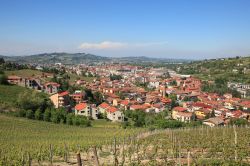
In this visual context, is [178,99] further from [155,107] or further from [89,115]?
[89,115]

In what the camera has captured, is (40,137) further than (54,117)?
No

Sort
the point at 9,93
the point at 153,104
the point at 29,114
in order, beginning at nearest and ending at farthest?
the point at 29,114 < the point at 9,93 < the point at 153,104

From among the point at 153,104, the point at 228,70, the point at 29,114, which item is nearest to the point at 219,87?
the point at 228,70

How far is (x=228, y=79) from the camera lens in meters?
112

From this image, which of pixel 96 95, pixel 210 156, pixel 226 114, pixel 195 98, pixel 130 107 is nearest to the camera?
pixel 210 156

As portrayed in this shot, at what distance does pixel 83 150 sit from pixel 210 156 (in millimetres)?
9634

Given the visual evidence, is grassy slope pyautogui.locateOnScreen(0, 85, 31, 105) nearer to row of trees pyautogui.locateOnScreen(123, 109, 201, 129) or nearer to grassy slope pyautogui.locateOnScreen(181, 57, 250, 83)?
row of trees pyautogui.locateOnScreen(123, 109, 201, 129)

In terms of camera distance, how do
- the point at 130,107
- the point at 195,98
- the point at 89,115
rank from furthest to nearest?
the point at 195,98, the point at 130,107, the point at 89,115

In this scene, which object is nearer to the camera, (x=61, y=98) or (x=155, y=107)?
(x=61, y=98)

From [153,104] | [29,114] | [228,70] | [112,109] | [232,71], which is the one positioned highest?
[228,70]

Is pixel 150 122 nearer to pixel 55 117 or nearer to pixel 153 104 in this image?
pixel 55 117

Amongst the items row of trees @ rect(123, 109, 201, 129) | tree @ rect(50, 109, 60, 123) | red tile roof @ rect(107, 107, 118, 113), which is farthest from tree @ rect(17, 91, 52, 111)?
row of trees @ rect(123, 109, 201, 129)

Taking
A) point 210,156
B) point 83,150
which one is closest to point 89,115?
point 83,150

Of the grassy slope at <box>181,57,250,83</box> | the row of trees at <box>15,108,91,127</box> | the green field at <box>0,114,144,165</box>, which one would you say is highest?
the grassy slope at <box>181,57,250,83</box>
